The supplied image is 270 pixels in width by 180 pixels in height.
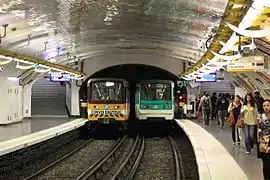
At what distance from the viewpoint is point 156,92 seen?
2753 centimetres

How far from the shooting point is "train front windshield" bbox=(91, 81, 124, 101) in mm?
25141

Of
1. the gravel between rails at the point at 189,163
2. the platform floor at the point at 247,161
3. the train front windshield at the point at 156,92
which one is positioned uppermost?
the train front windshield at the point at 156,92

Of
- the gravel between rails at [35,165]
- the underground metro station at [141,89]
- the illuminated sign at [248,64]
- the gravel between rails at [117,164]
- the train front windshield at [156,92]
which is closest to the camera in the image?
the underground metro station at [141,89]

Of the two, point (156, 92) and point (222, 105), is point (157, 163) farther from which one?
point (156, 92)

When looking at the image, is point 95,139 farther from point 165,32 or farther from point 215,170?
point 215,170

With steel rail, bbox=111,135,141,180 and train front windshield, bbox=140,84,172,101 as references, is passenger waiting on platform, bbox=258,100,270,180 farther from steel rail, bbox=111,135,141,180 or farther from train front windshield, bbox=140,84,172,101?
train front windshield, bbox=140,84,172,101

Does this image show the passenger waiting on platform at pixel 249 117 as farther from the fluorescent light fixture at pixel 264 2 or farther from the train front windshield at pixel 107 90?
the train front windshield at pixel 107 90

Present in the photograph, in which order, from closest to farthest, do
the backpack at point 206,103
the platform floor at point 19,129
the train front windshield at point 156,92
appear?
the platform floor at point 19,129 < the backpack at point 206,103 < the train front windshield at point 156,92

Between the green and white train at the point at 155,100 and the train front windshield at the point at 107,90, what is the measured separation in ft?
7.37

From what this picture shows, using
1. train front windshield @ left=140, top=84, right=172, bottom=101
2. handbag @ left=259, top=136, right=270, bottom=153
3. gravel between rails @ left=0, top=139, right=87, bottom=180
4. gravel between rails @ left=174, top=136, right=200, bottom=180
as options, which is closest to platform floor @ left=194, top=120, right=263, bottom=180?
gravel between rails @ left=174, top=136, right=200, bottom=180


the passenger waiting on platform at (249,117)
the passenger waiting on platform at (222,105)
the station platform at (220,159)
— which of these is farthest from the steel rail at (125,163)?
the passenger waiting on platform at (222,105)

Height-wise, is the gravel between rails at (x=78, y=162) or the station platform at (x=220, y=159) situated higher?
the station platform at (x=220, y=159)

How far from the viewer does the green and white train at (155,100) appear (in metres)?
26.8

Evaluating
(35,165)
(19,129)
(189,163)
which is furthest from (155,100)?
(35,165)
